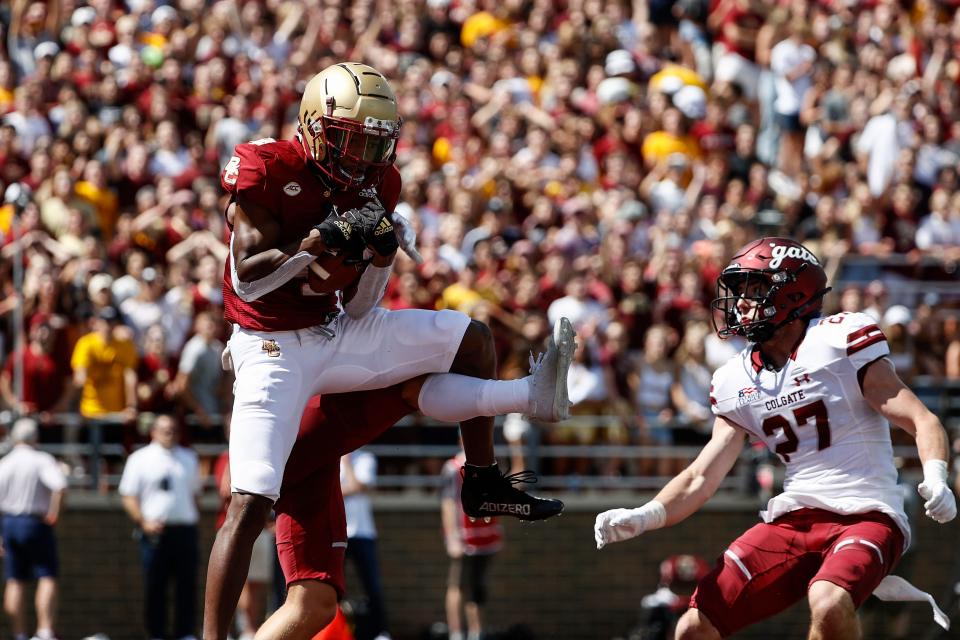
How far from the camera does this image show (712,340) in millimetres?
12500

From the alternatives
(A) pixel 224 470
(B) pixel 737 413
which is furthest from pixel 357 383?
(A) pixel 224 470

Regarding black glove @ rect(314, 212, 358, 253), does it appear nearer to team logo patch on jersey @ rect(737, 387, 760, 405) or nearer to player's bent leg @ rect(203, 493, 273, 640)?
player's bent leg @ rect(203, 493, 273, 640)

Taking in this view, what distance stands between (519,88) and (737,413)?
855 cm

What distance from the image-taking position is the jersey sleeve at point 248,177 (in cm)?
582

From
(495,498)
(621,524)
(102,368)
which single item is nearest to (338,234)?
(495,498)

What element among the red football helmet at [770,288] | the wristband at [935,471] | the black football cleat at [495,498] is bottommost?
the black football cleat at [495,498]

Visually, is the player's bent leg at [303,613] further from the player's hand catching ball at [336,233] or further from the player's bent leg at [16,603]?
the player's bent leg at [16,603]

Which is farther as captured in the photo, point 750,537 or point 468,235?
point 468,235

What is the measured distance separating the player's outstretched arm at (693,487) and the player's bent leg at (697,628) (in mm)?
405

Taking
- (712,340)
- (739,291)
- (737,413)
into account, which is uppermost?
(739,291)

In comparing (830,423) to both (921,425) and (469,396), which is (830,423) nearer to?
(921,425)

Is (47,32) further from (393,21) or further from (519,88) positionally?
(519,88)

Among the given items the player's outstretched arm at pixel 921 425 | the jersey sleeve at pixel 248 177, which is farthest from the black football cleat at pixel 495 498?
the jersey sleeve at pixel 248 177

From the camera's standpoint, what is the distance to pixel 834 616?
5848 millimetres
